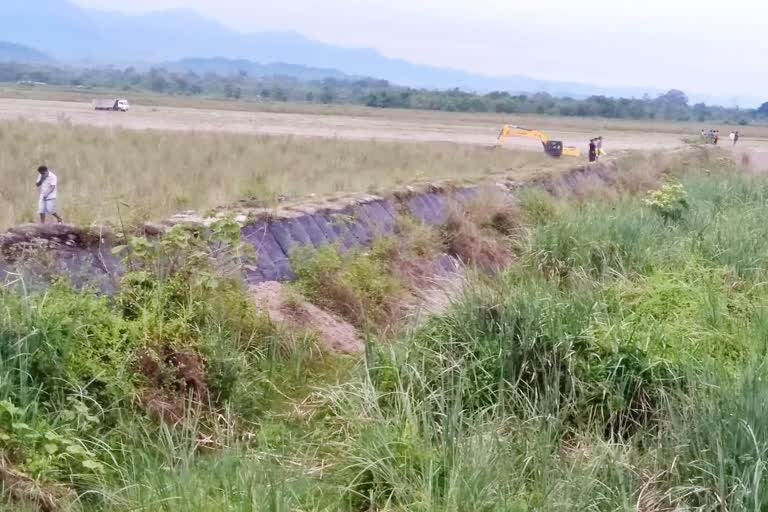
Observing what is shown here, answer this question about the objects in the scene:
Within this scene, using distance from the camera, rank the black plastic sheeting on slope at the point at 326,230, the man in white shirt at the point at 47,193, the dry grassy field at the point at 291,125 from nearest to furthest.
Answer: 1. the black plastic sheeting on slope at the point at 326,230
2. the man in white shirt at the point at 47,193
3. the dry grassy field at the point at 291,125

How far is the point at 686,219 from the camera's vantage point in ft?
41.5

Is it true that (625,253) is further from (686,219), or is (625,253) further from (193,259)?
(193,259)

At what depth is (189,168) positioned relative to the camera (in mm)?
18625

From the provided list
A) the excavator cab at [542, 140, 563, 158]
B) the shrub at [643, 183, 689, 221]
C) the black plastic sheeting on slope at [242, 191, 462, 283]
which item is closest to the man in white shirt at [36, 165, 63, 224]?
the black plastic sheeting on slope at [242, 191, 462, 283]

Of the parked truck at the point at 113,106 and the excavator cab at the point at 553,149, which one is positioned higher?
the parked truck at the point at 113,106

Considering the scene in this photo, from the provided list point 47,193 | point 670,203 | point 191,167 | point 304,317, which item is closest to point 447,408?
point 304,317

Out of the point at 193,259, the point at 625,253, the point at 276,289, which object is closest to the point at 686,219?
the point at 625,253

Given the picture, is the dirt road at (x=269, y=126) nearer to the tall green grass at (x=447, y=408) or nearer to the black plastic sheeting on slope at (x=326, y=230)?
the black plastic sheeting on slope at (x=326, y=230)

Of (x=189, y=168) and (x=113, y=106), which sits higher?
(x=113, y=106)

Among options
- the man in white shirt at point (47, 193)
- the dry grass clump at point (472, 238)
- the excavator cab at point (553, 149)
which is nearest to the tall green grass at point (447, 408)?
the dry grass clump at point (472, 238)

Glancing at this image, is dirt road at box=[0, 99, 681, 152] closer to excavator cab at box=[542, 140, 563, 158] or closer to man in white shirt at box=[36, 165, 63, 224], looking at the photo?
excavator cab at box=[542, 140, 563, 158]

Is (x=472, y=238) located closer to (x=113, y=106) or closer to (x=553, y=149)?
(x=553, y=149)

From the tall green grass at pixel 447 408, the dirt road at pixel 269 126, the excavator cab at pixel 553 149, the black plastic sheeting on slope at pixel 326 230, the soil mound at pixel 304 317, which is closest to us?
the tall green grass at pixel 447 408

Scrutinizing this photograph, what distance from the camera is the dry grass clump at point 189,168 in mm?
11828
